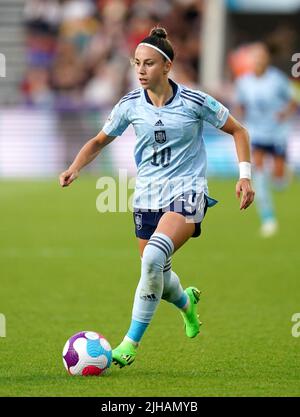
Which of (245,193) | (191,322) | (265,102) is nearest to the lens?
(245,193)

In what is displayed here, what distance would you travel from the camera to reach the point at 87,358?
721cm

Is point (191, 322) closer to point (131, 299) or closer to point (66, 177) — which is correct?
point (66, 177)

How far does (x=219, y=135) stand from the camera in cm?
2423

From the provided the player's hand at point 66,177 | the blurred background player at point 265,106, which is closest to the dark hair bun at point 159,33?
the player's hand at point 66,177

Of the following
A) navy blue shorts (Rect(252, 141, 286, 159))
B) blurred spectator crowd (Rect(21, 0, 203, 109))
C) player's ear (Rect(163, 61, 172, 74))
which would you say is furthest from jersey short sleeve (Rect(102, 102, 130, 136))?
blurred spectator crowd (Rect(21, 0, 203, 109))

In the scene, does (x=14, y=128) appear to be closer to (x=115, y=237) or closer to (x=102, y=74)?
(x=102, y=74)

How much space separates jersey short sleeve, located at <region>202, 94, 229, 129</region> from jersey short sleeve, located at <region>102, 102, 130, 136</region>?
538mm

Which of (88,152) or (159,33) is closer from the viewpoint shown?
(159,33)

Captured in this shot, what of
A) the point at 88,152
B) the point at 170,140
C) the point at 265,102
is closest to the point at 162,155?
the point at 170,140

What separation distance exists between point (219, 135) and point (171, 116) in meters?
16.7

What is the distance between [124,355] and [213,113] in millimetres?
1725

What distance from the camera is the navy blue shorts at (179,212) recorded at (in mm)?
7594
